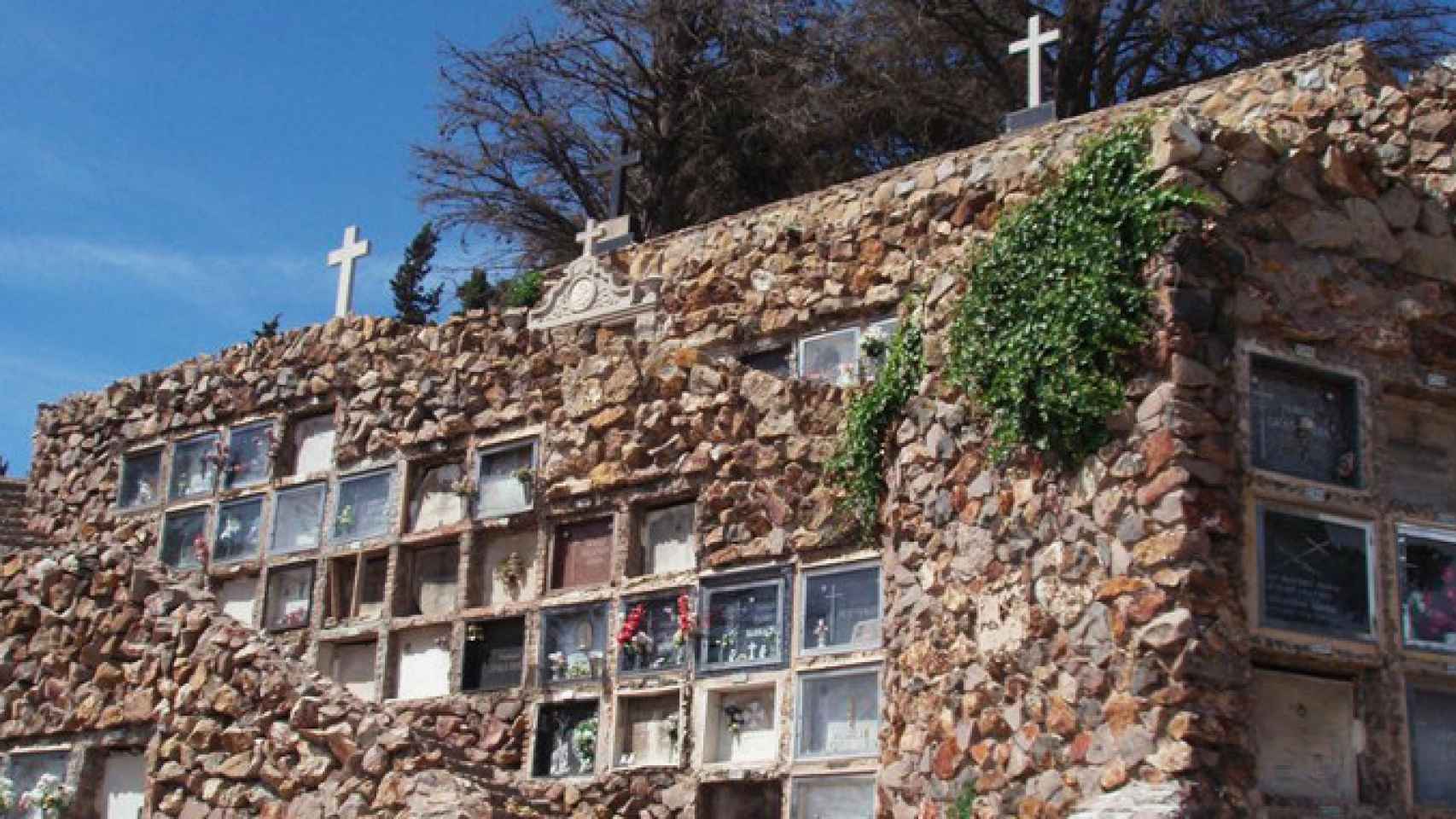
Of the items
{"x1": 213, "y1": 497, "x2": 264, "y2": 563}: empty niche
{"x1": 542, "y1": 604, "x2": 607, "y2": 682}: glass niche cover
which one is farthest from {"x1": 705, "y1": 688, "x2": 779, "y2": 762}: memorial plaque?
{"x1": 213, "y1": 497, "x2": 264, "y2": 563}: empty niche

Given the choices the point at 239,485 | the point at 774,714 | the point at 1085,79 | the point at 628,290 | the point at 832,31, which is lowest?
the point at 774,714

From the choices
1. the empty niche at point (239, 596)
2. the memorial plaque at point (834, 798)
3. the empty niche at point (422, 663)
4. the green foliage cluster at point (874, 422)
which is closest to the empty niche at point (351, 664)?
the empty niche at point (422, 663)

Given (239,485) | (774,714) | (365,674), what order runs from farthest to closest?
(239,485) < (365,674) < (774,714)

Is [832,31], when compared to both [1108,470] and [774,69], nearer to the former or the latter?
[774,69]

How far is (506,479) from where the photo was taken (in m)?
16.2

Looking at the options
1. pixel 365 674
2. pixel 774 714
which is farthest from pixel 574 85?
pixel 774 714

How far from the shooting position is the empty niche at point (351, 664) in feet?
54.3

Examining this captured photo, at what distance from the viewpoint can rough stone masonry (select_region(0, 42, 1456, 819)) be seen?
10258 millimetres

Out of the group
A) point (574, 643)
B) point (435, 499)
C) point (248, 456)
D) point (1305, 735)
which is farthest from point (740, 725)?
point (248, 456)

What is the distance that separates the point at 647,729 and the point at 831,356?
331 centimetres

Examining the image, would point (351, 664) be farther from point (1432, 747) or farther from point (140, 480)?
point (1432, 747)

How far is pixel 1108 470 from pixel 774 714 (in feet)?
13.2

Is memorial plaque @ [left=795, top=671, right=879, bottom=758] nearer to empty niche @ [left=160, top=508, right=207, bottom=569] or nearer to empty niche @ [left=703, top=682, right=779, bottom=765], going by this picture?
empty niche @ [left=703, top=682, right=779, bottom=765]

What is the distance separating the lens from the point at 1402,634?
10.5 metres
